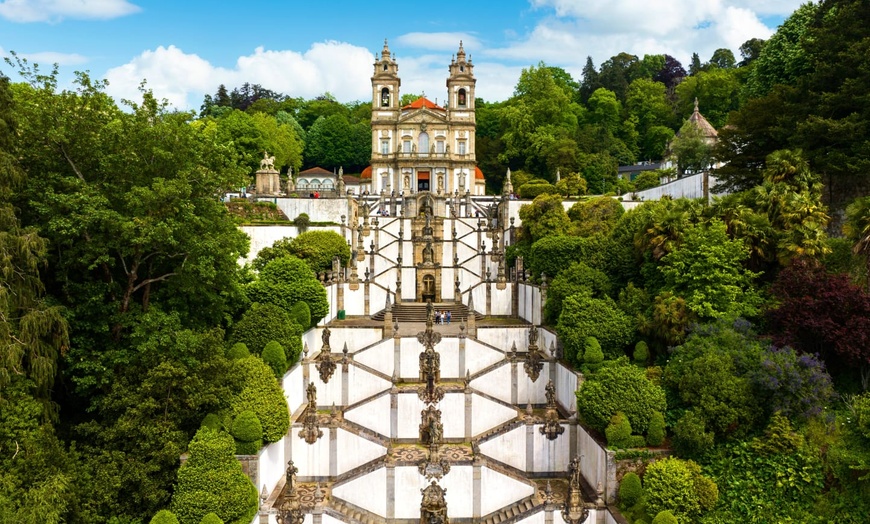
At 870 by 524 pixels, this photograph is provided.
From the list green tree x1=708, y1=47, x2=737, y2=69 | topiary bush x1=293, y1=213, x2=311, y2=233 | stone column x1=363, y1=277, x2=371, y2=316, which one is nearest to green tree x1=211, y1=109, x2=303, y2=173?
topiary bush x1=293, y1=213, x2=311, y2=233

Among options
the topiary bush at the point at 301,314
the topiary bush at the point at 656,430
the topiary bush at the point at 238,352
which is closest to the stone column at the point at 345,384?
the topiary bush at the point at 301,314

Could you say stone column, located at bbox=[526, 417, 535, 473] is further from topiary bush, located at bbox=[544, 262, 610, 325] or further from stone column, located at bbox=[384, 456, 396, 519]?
topiary bush, located at bbox=[544, 262, 610, 325]

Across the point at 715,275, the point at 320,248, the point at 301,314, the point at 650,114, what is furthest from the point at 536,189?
the point at 650,114

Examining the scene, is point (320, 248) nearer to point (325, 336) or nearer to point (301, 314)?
point (325, 336)

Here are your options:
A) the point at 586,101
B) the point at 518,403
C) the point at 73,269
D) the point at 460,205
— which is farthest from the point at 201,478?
the point at 586,101

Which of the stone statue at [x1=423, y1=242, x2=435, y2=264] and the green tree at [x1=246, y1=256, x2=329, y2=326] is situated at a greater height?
the stone statue at [x1=423, y1=242, x2=435, y2=264]

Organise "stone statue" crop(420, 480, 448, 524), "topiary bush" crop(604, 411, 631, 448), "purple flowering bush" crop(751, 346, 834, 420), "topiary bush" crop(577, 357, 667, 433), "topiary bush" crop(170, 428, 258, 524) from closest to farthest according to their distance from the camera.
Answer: "topiary bush" crop(170, 428, 258, 524) < "purple flowering bush" crop(751, 346, 834, 420) < "topiary bush" crop(604, 411, 631, 448) < "topiary bush" crop(577, 357, 667, 433) < "stone statue" crop(420, 480, 448, 524)
